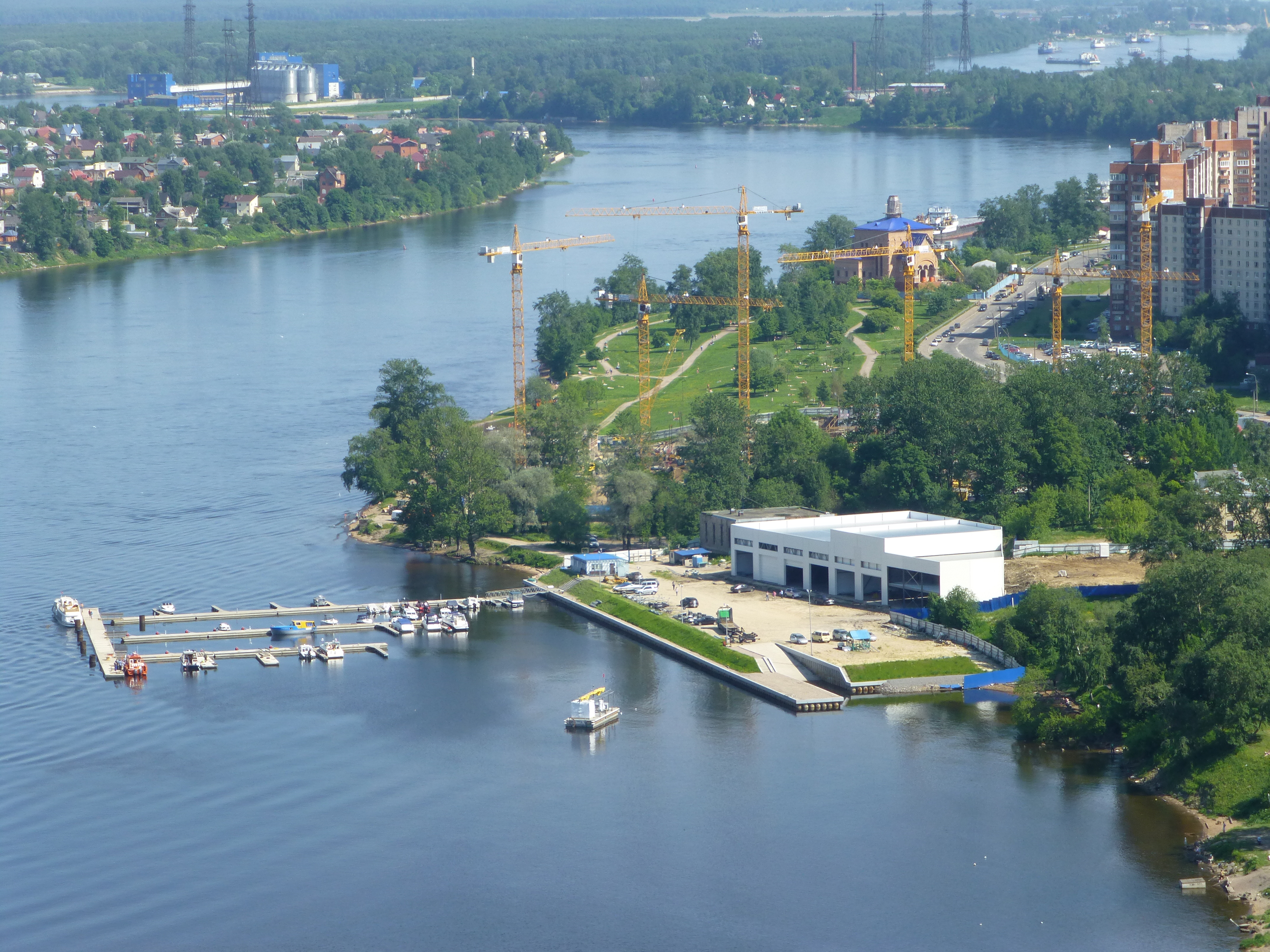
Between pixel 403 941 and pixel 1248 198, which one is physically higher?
pixel 1248 198

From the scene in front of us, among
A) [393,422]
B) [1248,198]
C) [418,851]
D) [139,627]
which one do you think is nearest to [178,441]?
[393,422]

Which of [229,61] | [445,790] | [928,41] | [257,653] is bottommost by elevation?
[445,790]

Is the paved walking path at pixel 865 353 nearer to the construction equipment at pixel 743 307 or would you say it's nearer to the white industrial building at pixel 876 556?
the construction equipment at pixel 743 307

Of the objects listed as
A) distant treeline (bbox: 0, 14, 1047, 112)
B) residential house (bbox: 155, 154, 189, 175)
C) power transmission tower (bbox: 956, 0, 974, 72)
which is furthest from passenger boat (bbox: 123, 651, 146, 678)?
power transmission tower (bbox: 956, 0, 974, 72)

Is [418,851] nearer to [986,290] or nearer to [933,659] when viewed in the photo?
[933,659]

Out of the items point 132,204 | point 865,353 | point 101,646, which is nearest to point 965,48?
point 132,204

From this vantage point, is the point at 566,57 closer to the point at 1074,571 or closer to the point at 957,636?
the point at 1074,571

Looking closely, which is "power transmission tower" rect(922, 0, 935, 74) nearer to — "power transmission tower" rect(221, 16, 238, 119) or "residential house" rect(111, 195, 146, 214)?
"power transmission tower" rect(221, 16, 238, 119)

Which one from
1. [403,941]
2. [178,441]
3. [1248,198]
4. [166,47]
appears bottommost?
[403,941]
